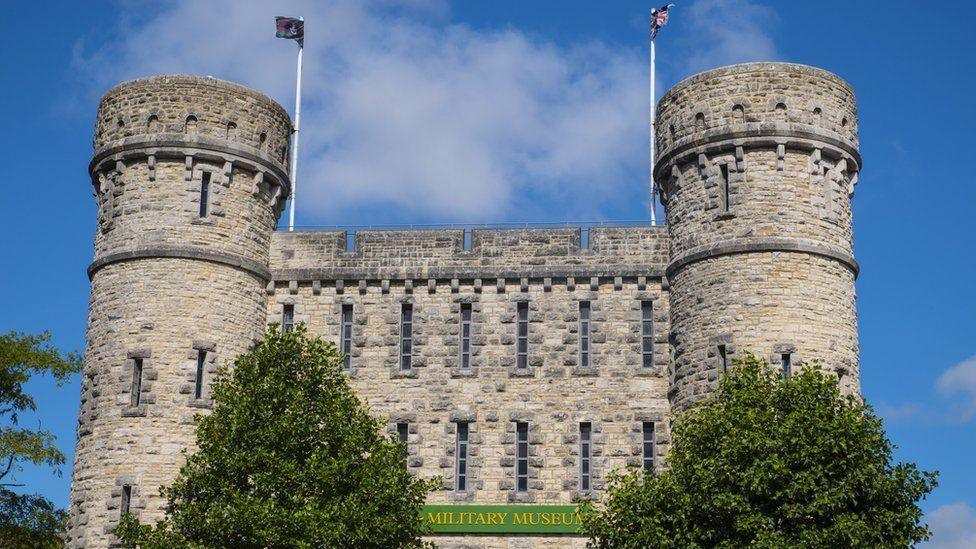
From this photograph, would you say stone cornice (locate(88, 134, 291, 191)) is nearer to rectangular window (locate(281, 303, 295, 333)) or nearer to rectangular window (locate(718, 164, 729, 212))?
rectangular window (locate(281, 303, 295, 333))

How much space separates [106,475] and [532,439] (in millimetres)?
13127

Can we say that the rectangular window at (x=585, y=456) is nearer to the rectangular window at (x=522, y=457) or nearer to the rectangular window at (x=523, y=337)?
the rectangular window at (x=522, y=457)

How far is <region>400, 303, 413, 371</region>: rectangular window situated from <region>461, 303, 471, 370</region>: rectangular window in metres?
1.69

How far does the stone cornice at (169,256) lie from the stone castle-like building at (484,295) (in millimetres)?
71

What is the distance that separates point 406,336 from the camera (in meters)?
46.3

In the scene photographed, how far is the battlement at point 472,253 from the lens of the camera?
4619 centimetres

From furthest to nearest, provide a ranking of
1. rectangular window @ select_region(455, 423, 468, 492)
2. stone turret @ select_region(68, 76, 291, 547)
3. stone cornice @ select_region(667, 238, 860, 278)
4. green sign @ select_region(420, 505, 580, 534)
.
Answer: rectangular window @ select_region(455, 423, 468, 492) → green sign @ select_region(420, 505, 580, 534) → stone cornice @ select_region(667, 238, 860, 278) → stone turret @ select_region(68, 76, 291, 547)

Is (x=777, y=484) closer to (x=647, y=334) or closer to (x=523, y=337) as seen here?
(x=647, y=334)

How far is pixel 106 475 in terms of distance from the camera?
140 ft

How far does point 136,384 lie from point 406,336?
8.77m

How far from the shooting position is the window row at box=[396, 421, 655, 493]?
4422 cm

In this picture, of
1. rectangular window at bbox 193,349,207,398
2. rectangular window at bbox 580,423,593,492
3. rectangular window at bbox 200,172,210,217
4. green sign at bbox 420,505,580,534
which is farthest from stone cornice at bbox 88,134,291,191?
rectangular window at bbox 580,423,593,492

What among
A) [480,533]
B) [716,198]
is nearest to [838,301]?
[716,198]

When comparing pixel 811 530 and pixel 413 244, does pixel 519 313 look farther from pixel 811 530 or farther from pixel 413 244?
pixel 811 530
